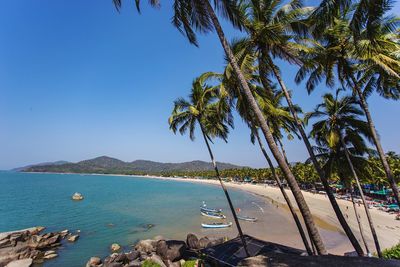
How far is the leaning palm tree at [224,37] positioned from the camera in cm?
771

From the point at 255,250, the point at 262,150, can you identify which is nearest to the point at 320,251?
the point at 255,250

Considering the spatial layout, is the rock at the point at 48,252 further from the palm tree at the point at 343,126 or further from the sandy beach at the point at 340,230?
the palm tree at the point at 343,126

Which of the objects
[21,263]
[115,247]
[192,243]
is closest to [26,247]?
[21,263]

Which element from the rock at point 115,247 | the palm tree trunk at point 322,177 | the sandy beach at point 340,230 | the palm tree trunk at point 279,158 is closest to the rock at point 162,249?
the rock at point 115,247

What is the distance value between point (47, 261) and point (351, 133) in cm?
2852

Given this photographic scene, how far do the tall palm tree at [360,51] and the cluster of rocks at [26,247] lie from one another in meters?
26.6

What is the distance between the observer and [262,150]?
14602 millimetres

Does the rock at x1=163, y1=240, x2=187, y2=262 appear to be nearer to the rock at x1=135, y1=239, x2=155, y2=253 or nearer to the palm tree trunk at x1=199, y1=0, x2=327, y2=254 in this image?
the rock at x1=135, y1=239, x2=155, y2=253

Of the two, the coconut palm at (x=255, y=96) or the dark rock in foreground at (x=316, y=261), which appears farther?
the coconut palm at (x=255, y=96)

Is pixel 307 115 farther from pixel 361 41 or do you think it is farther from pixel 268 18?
pixel 268 18

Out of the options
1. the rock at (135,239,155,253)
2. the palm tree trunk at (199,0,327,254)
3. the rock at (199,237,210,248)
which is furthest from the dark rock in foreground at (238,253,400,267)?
the rock at (135,239,155,253)

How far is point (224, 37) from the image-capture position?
341 inches

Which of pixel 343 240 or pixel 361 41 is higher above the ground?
pixel 361 41

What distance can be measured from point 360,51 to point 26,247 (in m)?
30.8
